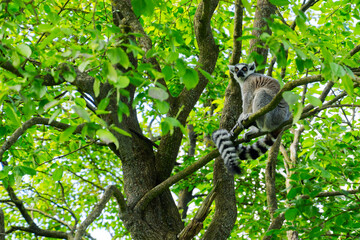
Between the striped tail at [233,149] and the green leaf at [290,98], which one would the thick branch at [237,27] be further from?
the green leaf at [290,98]

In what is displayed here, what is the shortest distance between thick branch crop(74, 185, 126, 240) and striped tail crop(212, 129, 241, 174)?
53.2 inches

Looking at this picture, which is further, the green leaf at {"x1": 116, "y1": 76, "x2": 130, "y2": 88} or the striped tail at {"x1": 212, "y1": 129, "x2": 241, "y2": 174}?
the striped tail at {"x1": 212, "y1": 129, "x2": 241, "y2": 174}

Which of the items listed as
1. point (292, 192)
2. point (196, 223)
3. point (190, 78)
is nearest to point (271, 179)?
point (196, 223)

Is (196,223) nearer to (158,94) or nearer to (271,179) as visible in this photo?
(271,179)

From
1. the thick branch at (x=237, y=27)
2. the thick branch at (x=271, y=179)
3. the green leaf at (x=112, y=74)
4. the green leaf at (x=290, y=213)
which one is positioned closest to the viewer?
the green leaf at (x=112, y=74)

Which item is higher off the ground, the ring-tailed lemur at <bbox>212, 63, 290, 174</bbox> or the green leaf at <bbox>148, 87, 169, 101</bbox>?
the ring-tailed lemur at <bbox>212, 63, 290, 174</bbox>

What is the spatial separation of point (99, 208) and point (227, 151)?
1.72 meters

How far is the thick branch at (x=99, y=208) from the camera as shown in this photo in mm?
3472

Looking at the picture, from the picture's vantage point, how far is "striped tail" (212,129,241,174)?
4496 mm

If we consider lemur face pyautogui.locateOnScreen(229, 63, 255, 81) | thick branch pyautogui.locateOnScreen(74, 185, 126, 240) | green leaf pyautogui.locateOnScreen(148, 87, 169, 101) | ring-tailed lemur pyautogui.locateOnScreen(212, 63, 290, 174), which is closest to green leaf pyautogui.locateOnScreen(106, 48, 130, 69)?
green leaf pyautogui.locateOnScreen(148, 87, 169, 101)

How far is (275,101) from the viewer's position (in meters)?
3.14

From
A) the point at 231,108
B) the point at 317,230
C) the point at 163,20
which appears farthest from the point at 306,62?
the point at 163,20

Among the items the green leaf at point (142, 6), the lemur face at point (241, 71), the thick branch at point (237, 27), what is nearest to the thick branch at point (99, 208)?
the green leaf at point (142, 6)

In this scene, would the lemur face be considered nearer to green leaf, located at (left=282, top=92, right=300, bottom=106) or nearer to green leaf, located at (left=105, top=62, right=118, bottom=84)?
green leaf, located at (left=282, top=92, right=300, bottom=106)
